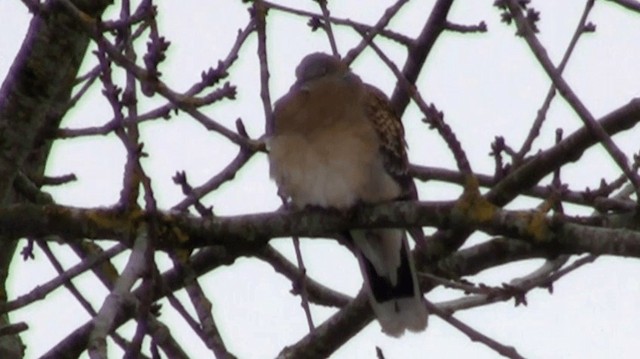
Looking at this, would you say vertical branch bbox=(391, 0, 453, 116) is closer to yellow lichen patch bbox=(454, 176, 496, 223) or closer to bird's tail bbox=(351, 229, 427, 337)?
bird's tail bbox=(351, 229, 427, 337)

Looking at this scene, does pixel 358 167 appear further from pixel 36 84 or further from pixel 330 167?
pixel 36 84

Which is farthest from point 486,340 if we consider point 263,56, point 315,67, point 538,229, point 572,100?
point 315,67

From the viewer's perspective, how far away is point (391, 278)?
5.52 meters

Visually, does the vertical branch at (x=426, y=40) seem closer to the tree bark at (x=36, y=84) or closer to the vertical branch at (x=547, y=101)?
the vertical branch at (x=547, y=101)

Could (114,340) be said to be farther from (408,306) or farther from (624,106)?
(624,106)

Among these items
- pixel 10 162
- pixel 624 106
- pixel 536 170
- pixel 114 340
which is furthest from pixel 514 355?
pixel 10 162

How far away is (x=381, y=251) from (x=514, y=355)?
1.64 metres

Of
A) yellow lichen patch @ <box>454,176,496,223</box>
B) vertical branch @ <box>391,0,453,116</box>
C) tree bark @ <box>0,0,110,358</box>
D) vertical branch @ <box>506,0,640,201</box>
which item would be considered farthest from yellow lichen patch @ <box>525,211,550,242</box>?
tree bark @ <box>0,0,110,358</box>

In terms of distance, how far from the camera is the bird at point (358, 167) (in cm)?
524

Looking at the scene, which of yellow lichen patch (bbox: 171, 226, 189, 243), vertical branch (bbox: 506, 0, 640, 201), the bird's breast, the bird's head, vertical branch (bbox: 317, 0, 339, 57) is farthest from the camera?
the bird's head

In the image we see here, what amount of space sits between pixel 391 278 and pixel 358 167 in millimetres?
498

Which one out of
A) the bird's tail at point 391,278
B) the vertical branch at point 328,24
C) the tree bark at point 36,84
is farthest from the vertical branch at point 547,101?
the tree bark at point 36,84

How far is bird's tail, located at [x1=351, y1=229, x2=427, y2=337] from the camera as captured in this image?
537 cm

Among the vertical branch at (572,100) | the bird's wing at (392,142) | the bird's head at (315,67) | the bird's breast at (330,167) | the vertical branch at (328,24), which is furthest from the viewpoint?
the bird's head at (315,67)
